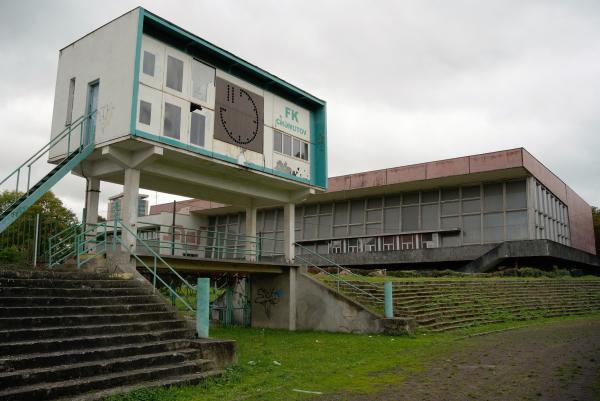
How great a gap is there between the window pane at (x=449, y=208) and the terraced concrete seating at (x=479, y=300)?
9922 millimetres

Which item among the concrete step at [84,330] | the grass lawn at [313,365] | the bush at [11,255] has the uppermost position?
the bush at [11,255]

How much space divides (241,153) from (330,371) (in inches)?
386

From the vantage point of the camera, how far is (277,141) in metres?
19.9

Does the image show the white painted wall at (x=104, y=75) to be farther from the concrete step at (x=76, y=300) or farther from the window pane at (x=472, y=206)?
the window pane at (x=472, y=206)

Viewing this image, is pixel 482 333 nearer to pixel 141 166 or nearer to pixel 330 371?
pixel 330 371

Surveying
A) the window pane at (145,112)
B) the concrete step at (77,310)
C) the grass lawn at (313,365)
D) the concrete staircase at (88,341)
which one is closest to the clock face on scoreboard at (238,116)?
the window pane at (145,112)

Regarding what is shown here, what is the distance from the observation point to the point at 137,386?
25.7ft

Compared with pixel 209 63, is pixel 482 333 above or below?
below

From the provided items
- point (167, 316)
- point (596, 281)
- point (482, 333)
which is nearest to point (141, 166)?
point (167, 316)

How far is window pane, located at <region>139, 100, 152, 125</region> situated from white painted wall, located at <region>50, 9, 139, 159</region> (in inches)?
18.0

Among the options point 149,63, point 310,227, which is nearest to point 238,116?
point 149,63

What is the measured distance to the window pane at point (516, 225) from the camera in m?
34.2

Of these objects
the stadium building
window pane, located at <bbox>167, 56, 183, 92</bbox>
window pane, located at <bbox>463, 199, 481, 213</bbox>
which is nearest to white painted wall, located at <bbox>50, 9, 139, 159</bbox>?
window pane, located at <bbox>167, 56, 183, 92</bbox>

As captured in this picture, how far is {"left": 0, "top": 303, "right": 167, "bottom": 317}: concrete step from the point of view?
8.42 meters
